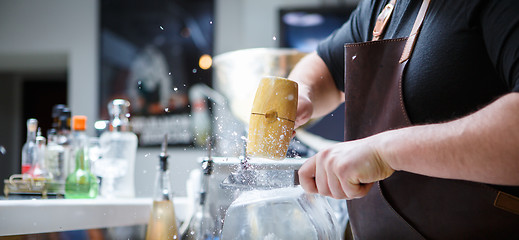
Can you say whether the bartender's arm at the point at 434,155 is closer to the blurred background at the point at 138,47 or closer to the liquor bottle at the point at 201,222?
the liquor bottle at the point at 201,222

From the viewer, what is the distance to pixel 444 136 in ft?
2.10

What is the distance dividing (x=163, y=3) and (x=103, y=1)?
0.51 m

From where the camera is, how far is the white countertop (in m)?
1.05

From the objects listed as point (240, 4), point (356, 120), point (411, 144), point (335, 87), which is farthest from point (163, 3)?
point (411, 144)

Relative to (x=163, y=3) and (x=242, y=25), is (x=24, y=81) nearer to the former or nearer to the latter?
(x=163, y=3)

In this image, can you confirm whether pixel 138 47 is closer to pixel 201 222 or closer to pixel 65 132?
pixel 65 132

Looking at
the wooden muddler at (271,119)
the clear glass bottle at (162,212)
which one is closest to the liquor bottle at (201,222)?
the clear glass bottle at (162,212)

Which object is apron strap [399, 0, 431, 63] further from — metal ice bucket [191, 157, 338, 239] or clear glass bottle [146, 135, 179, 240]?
clear glass bottle [146, 135, 179, 240]

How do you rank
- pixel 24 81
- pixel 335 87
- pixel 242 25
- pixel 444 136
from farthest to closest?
pixel 24 81, pixel 242 25, pixel 335 87, pixel 444 136

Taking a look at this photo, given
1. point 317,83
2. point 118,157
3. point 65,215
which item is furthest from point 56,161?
point 317,83

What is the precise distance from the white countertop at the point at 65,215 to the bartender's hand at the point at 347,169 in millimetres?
636

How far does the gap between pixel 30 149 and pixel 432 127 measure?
128 cm

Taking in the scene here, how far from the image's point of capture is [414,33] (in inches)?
31.5

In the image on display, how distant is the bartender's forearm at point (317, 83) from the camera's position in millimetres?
1084
